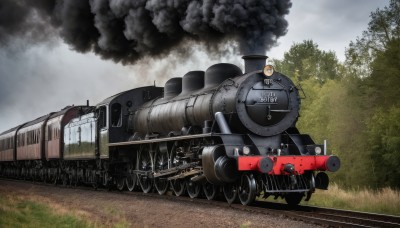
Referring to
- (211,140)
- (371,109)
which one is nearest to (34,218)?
(211,140)

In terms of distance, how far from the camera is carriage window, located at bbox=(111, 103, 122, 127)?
19.5m

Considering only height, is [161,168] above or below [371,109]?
below

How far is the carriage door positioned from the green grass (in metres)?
5.93

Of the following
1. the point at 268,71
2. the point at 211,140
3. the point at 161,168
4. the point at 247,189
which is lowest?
the point at 247,189

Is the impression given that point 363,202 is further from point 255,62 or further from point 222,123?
point 255,62

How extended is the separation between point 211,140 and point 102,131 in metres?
7.39

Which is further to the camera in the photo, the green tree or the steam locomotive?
the green tree

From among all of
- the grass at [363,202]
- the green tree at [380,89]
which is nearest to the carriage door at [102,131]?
the grass at [363,202]

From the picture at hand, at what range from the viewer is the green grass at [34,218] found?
995 cm

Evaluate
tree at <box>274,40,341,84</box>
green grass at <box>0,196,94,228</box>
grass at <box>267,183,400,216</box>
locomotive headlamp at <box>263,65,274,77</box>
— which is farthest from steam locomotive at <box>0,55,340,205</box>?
tree at <box>274,40,341,84</box>

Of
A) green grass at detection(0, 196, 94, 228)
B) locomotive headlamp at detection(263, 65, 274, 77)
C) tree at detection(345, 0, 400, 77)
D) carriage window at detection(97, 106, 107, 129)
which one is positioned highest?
tree at detection(345, 0, 400, 77)

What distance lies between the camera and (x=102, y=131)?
19.5 metres

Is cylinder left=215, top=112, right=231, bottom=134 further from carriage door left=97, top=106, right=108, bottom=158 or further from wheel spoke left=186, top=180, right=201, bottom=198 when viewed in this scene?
carriage door left=97, top=106, right=108, bottom=158

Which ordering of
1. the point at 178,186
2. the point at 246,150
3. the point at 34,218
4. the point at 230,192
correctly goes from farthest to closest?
the point at 178,186 < the point at 230,192 < the point at 246,150 < the point at 34,218
